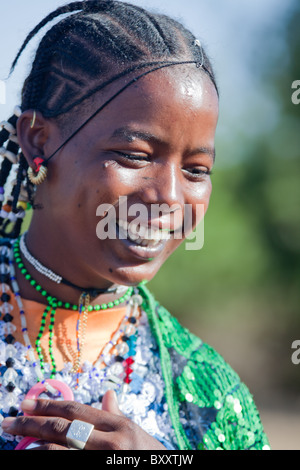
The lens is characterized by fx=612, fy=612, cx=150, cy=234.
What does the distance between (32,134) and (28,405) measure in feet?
3.42

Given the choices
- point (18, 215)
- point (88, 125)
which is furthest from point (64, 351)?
point (88, 125)

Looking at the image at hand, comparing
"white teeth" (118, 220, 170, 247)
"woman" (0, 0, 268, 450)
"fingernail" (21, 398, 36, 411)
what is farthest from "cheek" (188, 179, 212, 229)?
"fingernail" (21, 398, 36, 411)

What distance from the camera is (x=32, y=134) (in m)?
2.42

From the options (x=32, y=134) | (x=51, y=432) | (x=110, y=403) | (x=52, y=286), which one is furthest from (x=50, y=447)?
(x=32, y=134)

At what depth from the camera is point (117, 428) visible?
2.02 m

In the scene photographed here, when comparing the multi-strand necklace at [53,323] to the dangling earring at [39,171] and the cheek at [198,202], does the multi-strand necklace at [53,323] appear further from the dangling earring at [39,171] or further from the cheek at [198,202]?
the cheek at [198,202]

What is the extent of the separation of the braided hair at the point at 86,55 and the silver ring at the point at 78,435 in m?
1.02

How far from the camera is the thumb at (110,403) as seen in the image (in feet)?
7.09

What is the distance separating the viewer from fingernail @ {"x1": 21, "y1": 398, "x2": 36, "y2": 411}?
6.66 ft

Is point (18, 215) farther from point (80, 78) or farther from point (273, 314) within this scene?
point (273, 314)

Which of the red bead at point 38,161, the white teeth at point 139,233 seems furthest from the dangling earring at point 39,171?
the white teeth at point 139,233

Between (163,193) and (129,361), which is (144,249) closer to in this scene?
(163,193)

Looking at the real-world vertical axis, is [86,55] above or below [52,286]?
above
